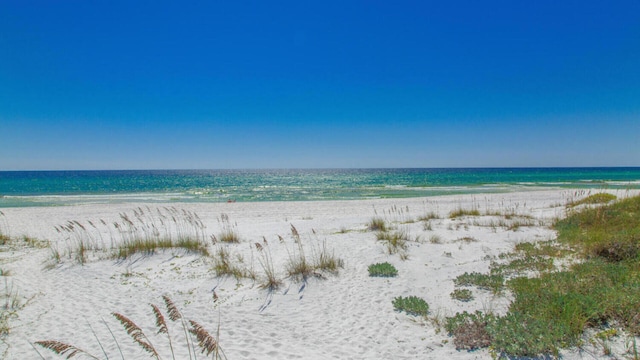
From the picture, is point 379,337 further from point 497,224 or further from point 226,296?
point 497,224

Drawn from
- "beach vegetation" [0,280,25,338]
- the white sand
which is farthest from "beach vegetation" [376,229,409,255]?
"beach vegetation" [0,280,25,338]

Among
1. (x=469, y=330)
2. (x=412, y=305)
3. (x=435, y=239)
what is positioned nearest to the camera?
(x=469, y=330)

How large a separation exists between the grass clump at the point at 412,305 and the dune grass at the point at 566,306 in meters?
0.68

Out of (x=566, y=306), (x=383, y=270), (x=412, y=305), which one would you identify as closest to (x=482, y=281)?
(x=412, y=305)

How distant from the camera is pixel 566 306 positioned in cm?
457

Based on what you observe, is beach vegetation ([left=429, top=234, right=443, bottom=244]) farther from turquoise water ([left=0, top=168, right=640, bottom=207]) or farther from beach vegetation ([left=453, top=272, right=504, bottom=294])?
turquoise water ([left=0, top=168, right=640, bottom=207])

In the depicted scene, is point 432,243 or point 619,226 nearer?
point 619,226

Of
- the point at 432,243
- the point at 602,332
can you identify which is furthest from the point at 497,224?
the point at 602,332

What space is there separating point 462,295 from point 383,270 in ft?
6.76

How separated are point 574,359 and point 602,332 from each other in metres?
0.76

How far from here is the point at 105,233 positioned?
1530 centimetres

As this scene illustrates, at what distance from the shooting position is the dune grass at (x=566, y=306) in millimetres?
4234

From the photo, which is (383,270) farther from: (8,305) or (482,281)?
(8,305)

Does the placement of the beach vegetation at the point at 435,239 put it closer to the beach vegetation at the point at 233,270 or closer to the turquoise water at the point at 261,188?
the beach vegetation at the point at 233,270
